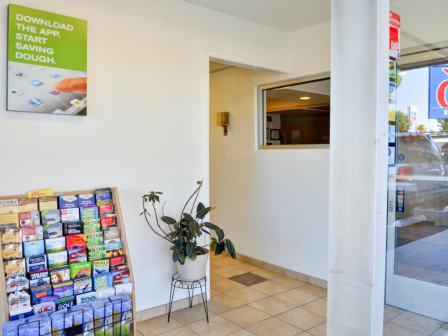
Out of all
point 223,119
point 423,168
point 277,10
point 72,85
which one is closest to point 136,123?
point 72,85

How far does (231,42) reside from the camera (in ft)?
11.6

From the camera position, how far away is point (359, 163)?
4.94 ft

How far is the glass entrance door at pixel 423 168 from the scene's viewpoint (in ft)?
7.24

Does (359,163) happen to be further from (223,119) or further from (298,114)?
(223,119)

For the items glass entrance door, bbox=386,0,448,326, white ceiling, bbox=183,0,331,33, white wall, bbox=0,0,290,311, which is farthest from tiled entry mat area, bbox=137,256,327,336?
white ceiling, bbox=183,0,331,33

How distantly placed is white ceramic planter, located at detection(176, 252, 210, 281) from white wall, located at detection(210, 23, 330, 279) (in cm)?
140

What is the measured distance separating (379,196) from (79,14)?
2.37 m

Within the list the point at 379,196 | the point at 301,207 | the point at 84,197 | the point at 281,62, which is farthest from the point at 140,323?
the point at 281,62

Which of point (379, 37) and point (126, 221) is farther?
point (126, 221)

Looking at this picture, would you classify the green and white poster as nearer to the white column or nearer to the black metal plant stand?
the black metal plant stand

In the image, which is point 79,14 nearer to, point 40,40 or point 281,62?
point 40,40

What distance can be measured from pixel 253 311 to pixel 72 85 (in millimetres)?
2344

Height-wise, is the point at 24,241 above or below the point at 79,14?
below

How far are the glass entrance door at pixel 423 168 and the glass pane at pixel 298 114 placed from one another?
1.32m
